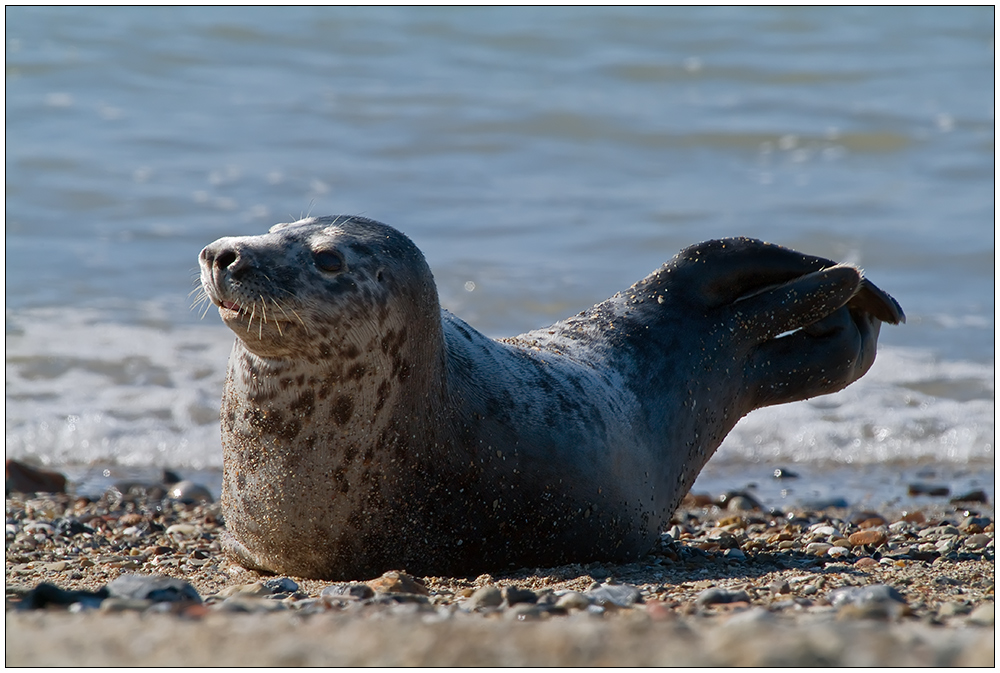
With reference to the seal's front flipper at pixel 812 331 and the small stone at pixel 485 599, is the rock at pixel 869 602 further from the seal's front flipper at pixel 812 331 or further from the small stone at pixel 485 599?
the seal's front flipper at pixel 812 331

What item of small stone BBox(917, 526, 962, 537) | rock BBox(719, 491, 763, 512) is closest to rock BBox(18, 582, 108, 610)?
small stone BBox(917, 526, 962, 537)

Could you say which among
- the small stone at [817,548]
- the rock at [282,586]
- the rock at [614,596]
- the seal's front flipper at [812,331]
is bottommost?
the small stone at [817,548]

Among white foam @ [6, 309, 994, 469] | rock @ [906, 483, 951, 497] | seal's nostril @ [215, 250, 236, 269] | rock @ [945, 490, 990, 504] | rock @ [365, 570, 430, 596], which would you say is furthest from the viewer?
white foam @ [6, 309, 994, 469]

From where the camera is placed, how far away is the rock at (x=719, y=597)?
2963 millimetres

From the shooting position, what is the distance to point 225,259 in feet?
10.9

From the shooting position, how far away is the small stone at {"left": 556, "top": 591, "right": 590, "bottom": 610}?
9.56 ft

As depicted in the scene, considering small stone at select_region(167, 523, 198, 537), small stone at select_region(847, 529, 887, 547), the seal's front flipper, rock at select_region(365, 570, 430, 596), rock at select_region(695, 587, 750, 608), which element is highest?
the seal's front flipper

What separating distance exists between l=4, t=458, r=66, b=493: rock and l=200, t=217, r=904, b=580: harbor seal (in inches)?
88.6

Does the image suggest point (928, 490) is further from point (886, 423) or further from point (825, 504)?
point (886, 423)

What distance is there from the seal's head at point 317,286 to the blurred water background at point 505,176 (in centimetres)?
300

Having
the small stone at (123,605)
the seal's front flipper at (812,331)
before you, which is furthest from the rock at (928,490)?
the small stone at (123,605)

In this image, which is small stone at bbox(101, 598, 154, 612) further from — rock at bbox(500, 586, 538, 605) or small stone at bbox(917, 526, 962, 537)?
small stone at bbox(917, 526, 962, 537)

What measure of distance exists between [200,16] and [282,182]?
21.1 ft

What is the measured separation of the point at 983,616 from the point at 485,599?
44.7 inches
